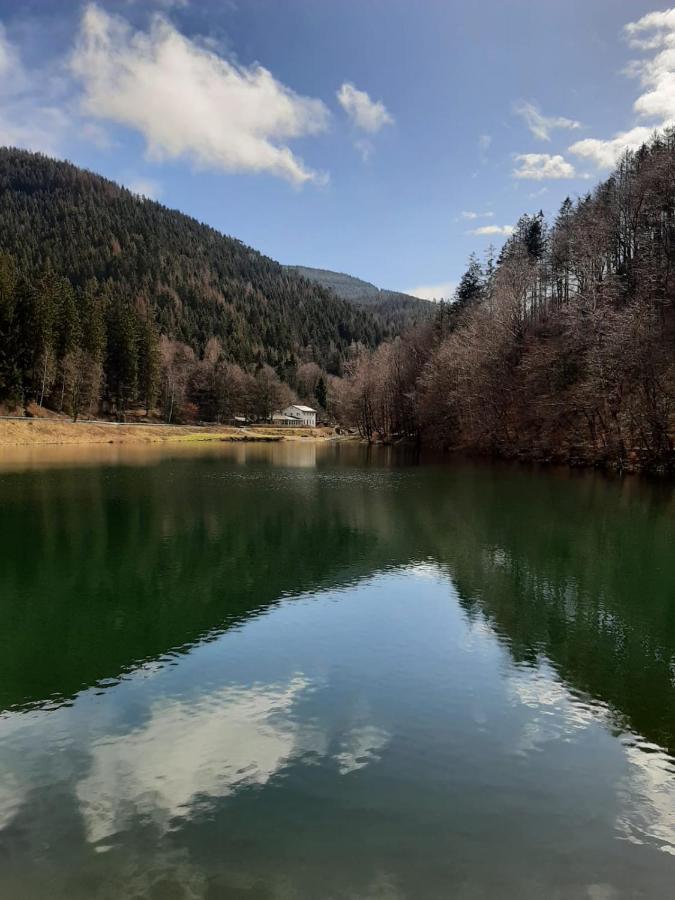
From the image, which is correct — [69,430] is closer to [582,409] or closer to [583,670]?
[582,409]

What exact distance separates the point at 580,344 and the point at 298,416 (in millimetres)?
109540

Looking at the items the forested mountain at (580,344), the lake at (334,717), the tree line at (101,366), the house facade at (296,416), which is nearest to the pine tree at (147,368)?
the tree line at (101,366)

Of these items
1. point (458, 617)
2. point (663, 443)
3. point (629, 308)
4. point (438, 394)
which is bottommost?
point (458, 617)

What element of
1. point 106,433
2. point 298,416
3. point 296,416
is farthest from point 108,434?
point 298,416

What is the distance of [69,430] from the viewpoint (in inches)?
2783

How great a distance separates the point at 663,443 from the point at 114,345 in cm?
8465

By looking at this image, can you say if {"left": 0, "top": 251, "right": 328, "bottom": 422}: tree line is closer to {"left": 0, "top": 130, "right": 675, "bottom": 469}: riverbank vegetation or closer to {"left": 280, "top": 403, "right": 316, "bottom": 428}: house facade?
{"left": 0, "top": 130, "right": 675, "bottom": 469}: riverbank vegetation

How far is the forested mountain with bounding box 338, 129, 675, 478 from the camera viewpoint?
39.4 meters

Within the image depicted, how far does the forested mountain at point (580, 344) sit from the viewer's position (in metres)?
39.4

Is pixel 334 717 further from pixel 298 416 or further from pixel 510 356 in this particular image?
pixel 298 416

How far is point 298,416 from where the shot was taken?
150 m

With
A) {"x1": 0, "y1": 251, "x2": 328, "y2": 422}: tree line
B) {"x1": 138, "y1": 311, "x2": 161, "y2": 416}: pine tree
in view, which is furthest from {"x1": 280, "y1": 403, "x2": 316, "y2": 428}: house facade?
{"x1": 138, "y1": 311, "x2": 161, "y2": 416}: pine tree

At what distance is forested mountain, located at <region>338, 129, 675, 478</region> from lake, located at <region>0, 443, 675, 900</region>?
22813mm

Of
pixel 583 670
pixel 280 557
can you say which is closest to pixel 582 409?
pixel 280 557
